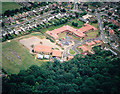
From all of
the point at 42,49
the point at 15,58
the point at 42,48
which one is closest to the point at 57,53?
the point at 42,49

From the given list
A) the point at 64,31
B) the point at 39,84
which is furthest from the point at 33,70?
the point at 64,31

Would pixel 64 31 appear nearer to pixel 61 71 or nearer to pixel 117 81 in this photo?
pixel 61 71

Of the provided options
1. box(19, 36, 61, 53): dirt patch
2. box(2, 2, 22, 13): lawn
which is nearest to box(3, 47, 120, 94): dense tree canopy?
box(19, 36, 61, 53): dirt patch

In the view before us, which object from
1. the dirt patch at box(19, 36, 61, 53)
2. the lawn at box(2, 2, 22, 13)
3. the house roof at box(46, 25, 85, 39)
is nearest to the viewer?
the dirt patch at box(19, 36, 61, 53)

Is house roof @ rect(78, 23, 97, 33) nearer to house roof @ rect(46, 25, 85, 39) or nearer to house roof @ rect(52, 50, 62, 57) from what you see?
house roof @ rect(46, 25, 85, 39)

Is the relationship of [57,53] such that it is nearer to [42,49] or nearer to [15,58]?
[42,49]

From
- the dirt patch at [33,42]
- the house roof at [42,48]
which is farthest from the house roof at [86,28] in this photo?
the house roof at [42,48]
